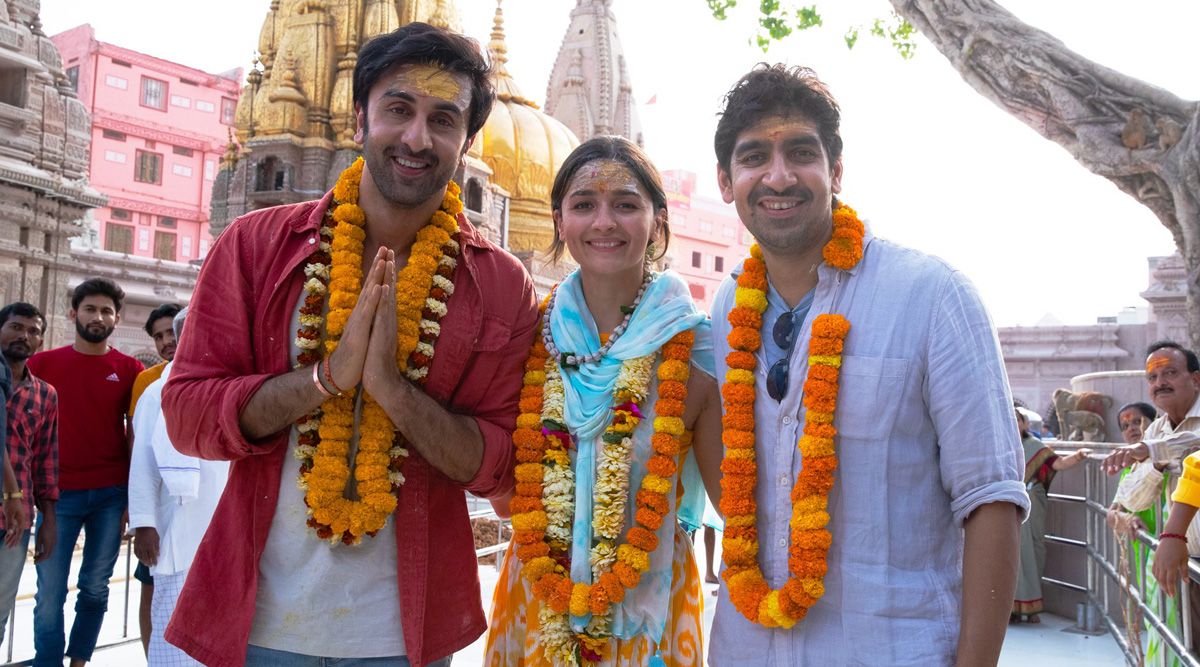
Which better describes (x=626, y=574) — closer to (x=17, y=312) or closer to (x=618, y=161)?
(x=618, y=161)

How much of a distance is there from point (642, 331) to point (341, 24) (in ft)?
49.5

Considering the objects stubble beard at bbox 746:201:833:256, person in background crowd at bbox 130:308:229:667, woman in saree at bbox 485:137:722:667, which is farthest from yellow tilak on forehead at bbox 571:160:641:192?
person in background crowd at bbox 130:308:229:667

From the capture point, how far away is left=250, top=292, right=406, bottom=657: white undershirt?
1923 millimetres

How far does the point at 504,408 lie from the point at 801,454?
2.48ft

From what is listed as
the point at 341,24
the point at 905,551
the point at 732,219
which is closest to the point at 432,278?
the point at 905,551

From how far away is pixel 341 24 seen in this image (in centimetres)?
1575

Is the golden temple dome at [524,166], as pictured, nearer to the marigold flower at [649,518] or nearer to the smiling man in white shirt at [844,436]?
the marigold flower at [649,518]

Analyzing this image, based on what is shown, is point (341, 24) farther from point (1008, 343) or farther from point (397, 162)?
point (397, 162)

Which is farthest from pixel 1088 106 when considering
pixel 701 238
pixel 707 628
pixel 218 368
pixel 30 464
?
pixel 701 238

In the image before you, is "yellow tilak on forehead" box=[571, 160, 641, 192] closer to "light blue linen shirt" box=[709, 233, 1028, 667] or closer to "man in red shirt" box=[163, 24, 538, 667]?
"man in red shirt" box=[163, 24, 538, 667]

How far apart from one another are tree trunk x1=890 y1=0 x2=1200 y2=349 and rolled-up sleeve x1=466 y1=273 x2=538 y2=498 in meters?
6.15

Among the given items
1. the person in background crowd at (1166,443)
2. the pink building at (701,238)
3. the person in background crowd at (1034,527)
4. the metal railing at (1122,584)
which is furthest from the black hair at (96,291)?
the pink building at (701,238)

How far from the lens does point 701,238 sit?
39.3 m

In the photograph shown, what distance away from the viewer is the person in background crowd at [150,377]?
16.0 ft
